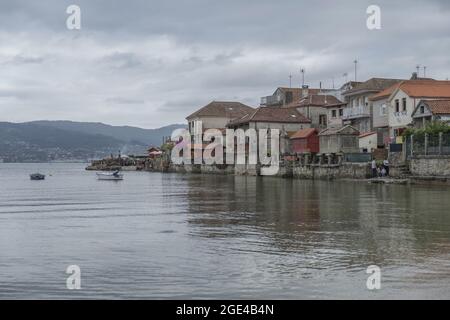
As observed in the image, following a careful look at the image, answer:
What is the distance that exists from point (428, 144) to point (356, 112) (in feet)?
73.8

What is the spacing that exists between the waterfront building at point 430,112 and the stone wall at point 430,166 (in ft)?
17.4

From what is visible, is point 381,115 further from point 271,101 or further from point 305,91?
point 271,101

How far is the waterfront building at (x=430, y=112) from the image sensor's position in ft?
185

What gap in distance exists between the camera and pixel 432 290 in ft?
39.8

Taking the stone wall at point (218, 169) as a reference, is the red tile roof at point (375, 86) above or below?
above

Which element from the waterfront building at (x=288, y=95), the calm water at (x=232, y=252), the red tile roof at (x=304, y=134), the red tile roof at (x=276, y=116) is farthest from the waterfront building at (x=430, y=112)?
the waterfront building at (x=288, y=95)

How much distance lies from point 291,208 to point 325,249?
13525 mm

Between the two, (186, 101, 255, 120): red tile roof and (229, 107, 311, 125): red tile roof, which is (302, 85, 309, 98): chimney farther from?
(229, 107, 311, 125): red tile roof

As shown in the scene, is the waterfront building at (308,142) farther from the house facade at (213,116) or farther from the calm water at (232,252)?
the calm water at (232,252)

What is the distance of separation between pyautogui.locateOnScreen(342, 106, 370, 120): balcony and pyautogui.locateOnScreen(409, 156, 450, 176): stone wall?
18972mm

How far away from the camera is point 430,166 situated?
5000cm

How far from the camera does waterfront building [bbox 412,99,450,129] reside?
56.5 metres

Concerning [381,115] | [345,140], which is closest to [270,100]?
[345,140]

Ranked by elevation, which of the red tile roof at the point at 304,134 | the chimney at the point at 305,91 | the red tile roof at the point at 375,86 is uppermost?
the chimney at the point at 305,91
